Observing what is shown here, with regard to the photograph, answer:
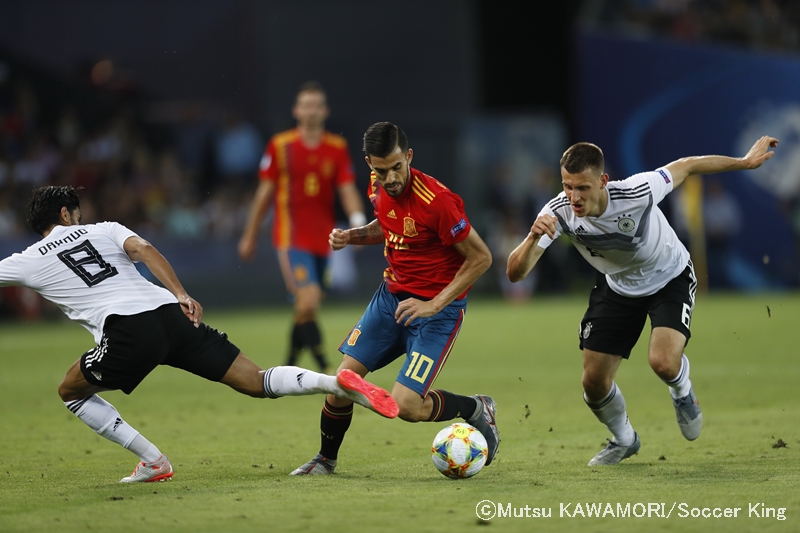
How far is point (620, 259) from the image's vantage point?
6531mm

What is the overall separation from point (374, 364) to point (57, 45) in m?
19.8

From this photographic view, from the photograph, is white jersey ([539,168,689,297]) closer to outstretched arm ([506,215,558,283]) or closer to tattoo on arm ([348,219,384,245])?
outstretched arm ([506,215,558,283])

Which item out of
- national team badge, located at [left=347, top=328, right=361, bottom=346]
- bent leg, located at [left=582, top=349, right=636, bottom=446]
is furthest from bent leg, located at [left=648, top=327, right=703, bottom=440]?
national team badge, located at [left=347, top=328, right=361, bottom=346]

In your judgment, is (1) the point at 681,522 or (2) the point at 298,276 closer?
(1) the point at 681,522

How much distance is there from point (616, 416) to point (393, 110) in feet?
60.1

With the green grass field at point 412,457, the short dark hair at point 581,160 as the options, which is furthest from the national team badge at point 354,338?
the short dark hair at point 581,160

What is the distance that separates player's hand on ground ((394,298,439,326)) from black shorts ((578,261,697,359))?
1230mm

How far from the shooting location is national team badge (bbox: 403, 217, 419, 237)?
20.3ft

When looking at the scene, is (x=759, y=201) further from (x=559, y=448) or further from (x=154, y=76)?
(x=559, y=448)

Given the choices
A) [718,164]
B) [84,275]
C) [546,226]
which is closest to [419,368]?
[546,226]

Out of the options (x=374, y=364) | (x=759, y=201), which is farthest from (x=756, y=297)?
(x=374, y=364)

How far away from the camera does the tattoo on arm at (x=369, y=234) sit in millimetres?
6609

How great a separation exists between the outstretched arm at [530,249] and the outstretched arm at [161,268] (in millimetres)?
1874

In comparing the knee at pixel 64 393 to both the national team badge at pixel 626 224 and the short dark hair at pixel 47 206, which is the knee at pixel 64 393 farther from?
the national team badge at pixel 626 224
